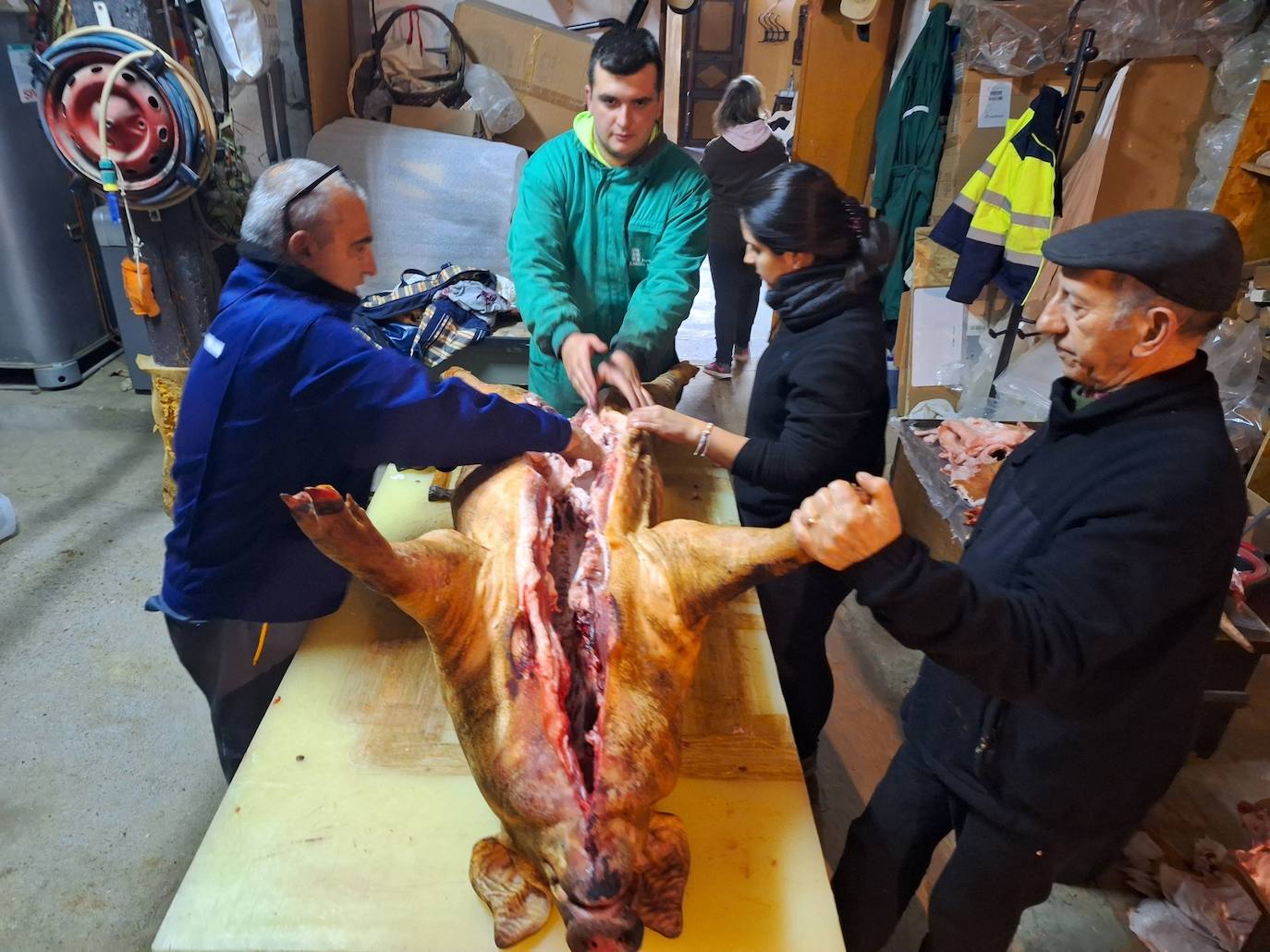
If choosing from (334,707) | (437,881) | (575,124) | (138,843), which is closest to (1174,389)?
(437,881)

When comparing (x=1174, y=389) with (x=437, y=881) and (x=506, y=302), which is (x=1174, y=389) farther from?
(x=506, y=302)

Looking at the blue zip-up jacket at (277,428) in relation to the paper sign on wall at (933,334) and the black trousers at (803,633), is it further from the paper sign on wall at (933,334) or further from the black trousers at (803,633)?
the paper sign on wall at (933,334)

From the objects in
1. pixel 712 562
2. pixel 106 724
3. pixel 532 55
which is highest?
pixel 532 55

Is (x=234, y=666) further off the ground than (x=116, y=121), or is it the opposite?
(x=116, y=121)

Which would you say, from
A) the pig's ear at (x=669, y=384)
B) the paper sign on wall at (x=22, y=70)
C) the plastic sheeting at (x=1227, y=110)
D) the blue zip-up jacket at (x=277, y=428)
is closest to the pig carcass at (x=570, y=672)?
the blue zip-up jacket at (x=277, y=428)

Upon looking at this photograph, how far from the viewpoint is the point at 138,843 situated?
7.78ft

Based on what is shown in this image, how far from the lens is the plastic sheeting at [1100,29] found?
3.90m

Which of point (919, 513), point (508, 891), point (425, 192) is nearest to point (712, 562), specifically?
point (508, 891)

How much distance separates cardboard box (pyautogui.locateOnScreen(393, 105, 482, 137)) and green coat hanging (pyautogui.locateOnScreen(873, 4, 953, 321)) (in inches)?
103

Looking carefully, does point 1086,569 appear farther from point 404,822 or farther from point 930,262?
point 930,262

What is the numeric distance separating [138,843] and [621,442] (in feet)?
6.15

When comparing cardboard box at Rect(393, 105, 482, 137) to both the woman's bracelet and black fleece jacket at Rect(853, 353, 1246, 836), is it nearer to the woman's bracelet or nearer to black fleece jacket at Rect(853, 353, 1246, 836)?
the woman's bracelet

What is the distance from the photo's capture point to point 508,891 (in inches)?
56.1

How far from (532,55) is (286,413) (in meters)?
4.31
